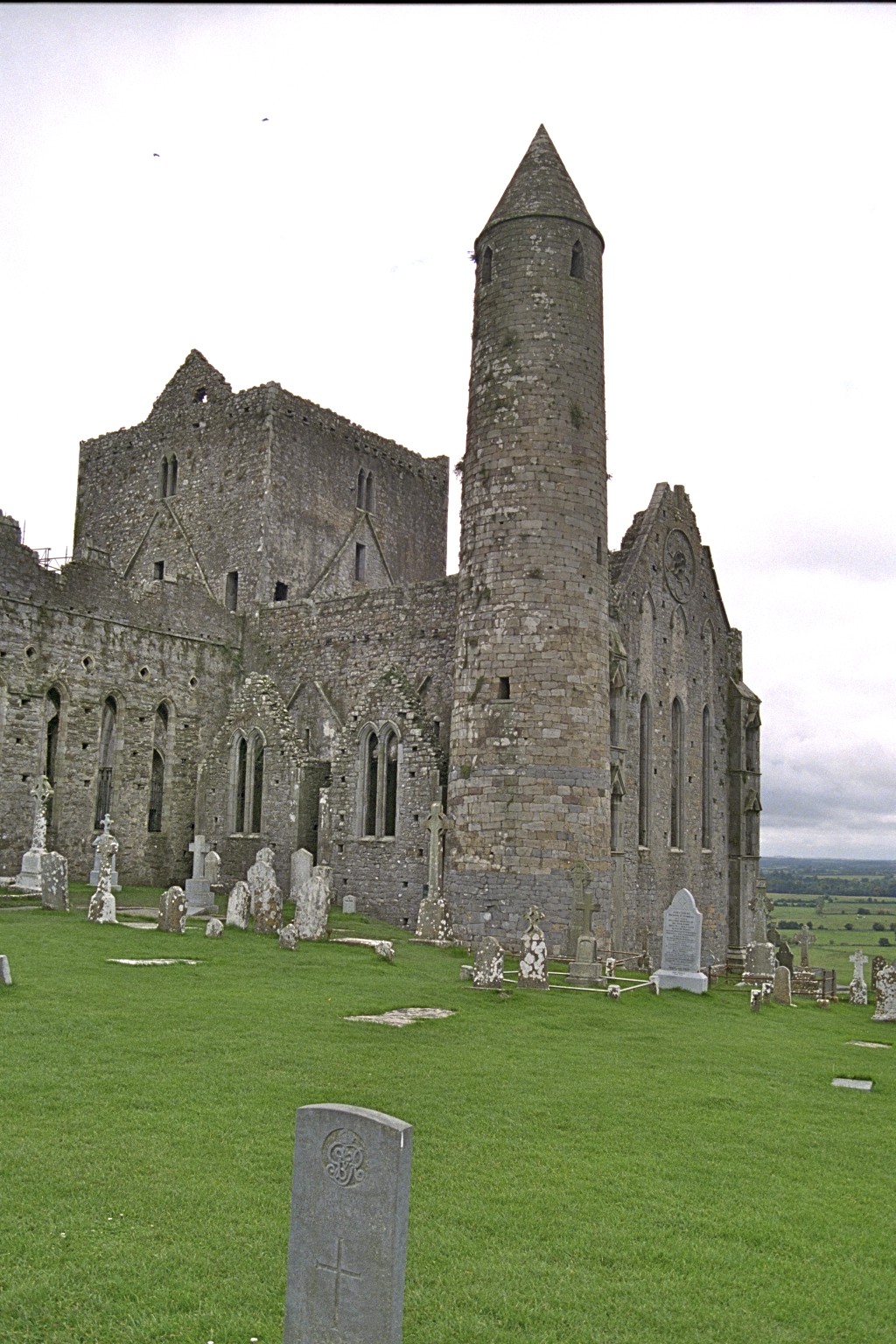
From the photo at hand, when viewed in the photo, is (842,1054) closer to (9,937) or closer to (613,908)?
(613,908)

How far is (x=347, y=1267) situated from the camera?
198 inches

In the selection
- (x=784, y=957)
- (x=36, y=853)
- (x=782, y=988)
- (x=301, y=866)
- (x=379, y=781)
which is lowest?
(x=784, y=957)

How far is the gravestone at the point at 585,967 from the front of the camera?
18.2m

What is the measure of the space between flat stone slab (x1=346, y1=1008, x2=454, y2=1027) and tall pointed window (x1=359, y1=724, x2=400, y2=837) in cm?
1201

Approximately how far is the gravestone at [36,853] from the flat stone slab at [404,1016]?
1086cm

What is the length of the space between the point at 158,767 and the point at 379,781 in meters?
7.04

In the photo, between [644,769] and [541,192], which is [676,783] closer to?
[644,769]

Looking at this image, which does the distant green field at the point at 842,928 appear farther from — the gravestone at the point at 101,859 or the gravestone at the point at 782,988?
the gravestone at the point at 101,859

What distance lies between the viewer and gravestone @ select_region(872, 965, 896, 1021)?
783 inches

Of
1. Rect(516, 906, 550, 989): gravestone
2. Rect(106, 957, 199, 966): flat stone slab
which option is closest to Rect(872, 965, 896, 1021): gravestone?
Rect(516, 906, 550, 989): gravestone

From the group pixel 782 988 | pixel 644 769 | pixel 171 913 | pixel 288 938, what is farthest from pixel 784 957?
pixel 171 913

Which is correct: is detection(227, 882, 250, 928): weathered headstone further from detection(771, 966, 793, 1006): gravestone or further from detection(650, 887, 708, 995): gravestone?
detection(771, 966, 793, 1006): gravestone

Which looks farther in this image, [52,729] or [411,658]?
[411,658]

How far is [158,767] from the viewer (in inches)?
1193
